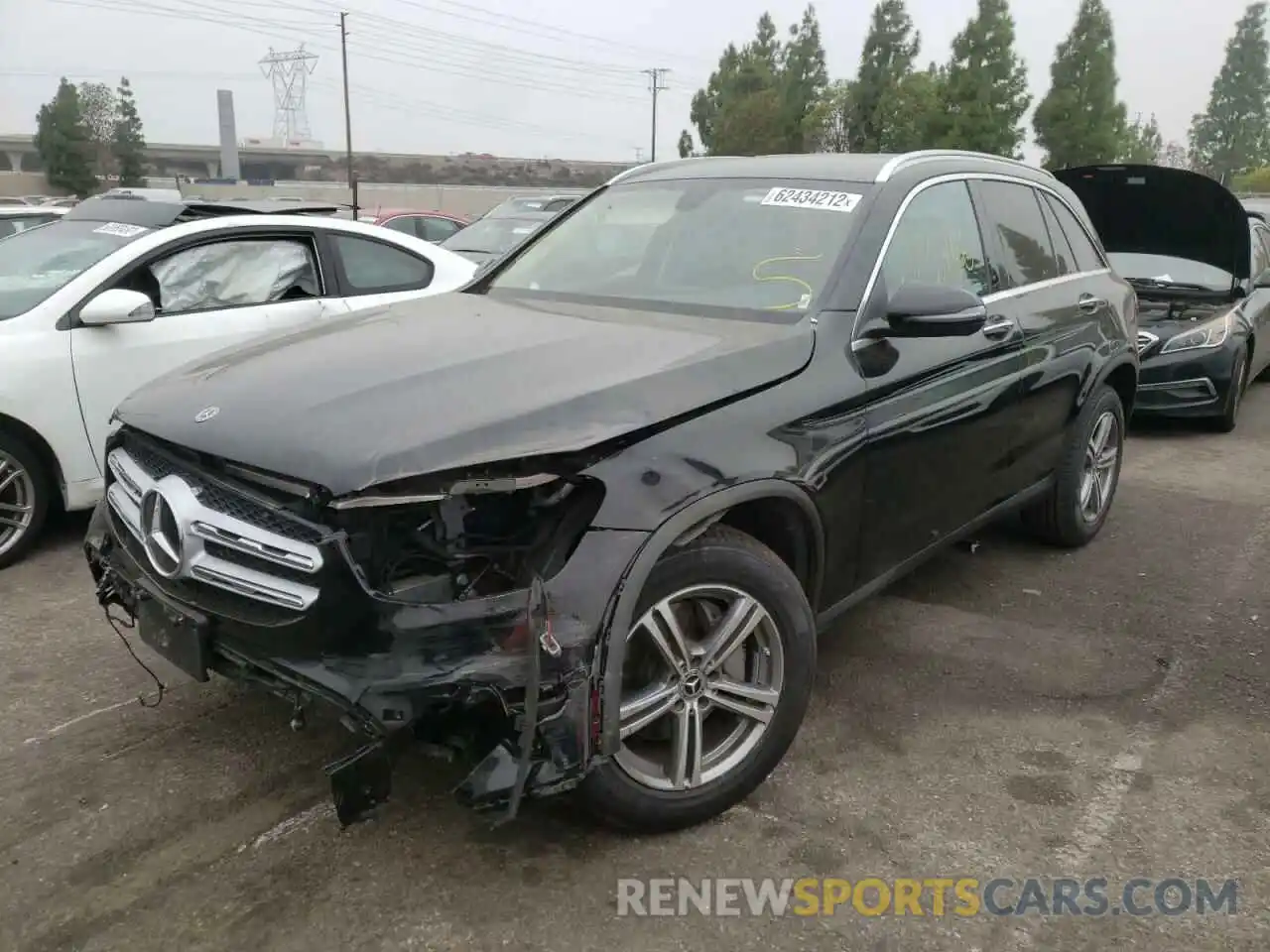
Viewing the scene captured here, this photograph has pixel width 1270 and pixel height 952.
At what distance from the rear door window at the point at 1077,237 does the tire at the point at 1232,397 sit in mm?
3354

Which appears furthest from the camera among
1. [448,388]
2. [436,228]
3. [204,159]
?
[204,159]

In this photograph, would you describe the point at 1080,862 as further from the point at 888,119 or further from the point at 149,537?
the point at 888,119

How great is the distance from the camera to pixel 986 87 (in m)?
43.8

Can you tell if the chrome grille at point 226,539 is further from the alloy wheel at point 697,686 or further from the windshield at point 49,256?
the windshield at point 49,256

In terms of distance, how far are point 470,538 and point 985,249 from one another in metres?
2.64

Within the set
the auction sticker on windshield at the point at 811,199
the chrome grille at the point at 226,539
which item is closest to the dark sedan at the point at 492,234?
the auction sticker on windshield at the point at 811,199

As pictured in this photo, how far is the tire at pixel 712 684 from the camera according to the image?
2604mm

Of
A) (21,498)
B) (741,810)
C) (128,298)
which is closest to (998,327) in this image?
(741,810)

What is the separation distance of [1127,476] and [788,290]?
432 centimetres

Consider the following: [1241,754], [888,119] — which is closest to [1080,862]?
[1241,754]

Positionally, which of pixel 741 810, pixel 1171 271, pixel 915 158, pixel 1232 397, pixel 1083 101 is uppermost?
pixel 1083 101

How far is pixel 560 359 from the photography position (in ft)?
9.48

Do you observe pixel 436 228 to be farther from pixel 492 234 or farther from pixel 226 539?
pixel 226 539

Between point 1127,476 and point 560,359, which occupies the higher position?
point 560,359
